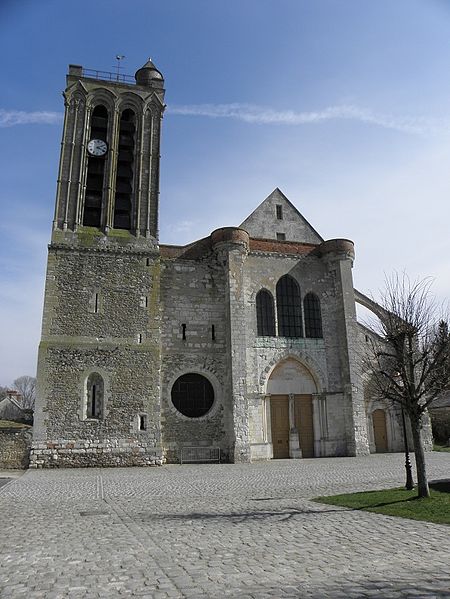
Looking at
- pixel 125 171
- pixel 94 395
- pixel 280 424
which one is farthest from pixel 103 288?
pixel 280 424

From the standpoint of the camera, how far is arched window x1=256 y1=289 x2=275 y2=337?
75.6ft

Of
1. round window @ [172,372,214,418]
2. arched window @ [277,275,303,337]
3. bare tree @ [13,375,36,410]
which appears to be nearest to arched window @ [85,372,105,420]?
round window @ [172,372,214,418]

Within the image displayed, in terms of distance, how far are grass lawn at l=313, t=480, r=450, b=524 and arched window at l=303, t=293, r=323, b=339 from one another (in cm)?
1273

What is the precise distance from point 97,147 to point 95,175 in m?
1.41

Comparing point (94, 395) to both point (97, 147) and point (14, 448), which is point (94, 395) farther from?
point (97, 147)

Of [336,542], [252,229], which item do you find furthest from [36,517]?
[252,229]

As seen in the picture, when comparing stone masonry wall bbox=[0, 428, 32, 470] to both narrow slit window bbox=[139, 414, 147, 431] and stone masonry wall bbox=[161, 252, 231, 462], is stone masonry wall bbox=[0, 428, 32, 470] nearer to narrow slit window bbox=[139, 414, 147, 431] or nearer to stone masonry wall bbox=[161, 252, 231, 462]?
narrow slit window bbox=[139, 414, 147, 431]

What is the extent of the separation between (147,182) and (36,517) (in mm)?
17785

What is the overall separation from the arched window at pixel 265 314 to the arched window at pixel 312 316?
1.91 meters

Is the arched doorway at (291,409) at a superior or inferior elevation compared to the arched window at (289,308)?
inferior

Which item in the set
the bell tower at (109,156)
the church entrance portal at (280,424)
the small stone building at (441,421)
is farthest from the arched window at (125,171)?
the small stone building at (441,421)

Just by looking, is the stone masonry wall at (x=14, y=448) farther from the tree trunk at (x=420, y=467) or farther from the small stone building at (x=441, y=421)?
the small stone building at (x=441, y=421)

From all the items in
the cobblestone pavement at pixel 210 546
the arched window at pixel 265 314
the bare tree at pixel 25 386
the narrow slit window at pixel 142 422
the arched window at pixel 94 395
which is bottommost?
the cobblestone pavement at pixel 210 546

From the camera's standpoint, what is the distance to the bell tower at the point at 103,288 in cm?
1903
